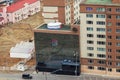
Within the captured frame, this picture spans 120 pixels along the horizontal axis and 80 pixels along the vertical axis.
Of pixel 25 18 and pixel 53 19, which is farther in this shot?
pixel 25 18

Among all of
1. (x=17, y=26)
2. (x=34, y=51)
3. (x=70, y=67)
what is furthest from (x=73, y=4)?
(x=17, y=26)

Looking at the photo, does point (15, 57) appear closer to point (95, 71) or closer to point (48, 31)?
point (48, 31)

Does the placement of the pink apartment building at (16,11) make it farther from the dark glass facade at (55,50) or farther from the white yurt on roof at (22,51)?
the dark glass facade at (55,50)

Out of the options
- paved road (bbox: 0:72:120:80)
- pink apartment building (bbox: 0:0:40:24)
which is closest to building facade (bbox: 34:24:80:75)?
paved road (bbox: 0:72:120:80)

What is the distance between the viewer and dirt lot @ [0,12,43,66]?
7362 cm

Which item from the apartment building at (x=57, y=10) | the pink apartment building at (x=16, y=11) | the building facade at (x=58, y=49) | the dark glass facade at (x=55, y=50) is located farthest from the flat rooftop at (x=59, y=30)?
the pink apartment building at (x=16, y=11)

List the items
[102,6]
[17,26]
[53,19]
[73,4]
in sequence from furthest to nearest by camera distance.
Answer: [17,26] < [73,4] < [53,19] < [102,6]

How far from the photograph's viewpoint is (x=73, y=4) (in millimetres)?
76938

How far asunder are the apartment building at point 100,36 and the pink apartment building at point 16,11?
3956 centimetres

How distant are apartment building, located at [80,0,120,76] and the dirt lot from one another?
11.7m

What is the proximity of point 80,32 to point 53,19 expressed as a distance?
399 inches

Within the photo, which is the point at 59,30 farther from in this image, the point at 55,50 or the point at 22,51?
the point at 22,51

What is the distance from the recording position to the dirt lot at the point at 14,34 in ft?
242

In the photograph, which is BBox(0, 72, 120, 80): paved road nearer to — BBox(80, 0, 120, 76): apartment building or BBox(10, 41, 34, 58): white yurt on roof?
BBox(80, 0, 120, 76): apartment building
